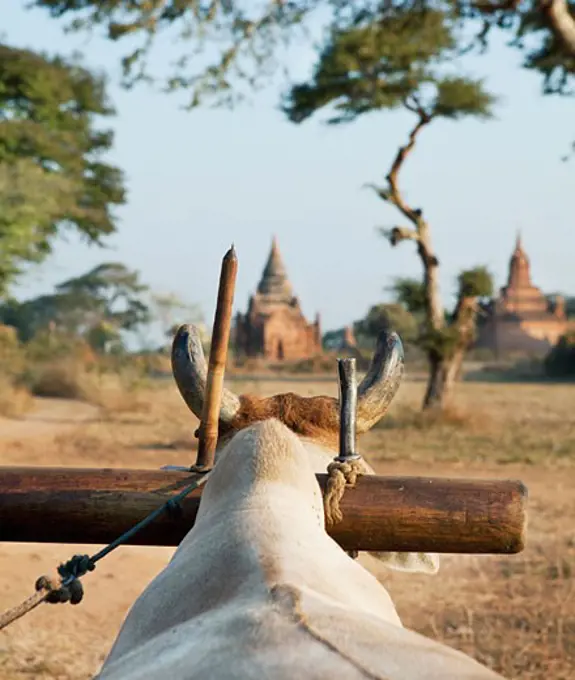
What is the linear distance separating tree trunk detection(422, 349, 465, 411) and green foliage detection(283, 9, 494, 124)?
323 cm

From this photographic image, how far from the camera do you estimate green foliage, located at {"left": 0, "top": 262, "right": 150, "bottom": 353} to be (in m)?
36.9

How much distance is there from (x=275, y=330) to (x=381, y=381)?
39.5m

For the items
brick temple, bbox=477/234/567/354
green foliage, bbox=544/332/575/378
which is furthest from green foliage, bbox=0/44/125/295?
brick temple, bbox=477/234/567/354

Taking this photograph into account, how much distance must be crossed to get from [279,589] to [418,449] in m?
10.6

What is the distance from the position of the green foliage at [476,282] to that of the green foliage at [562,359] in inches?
683

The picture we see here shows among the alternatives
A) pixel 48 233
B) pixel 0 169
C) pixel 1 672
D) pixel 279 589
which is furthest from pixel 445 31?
pixel 279 589

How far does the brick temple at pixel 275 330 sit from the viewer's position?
136 ft

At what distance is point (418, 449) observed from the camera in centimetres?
1202

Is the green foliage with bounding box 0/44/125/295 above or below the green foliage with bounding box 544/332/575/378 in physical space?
above

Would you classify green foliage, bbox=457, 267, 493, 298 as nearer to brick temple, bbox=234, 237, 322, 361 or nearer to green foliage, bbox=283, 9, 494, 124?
green foliage, bbox=283, 9, 494, 124

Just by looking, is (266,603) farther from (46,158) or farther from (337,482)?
(46,158)

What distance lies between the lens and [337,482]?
2199 millimetres

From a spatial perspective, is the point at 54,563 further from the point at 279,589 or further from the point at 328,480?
the point at 279,589

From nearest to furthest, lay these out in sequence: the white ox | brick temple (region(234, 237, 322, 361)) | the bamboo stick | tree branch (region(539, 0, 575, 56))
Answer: the white ox → the bamboo stick → tree branch (region(539, 0, 575, 56)) → brick temple (region(234, 237, 322, 361))
